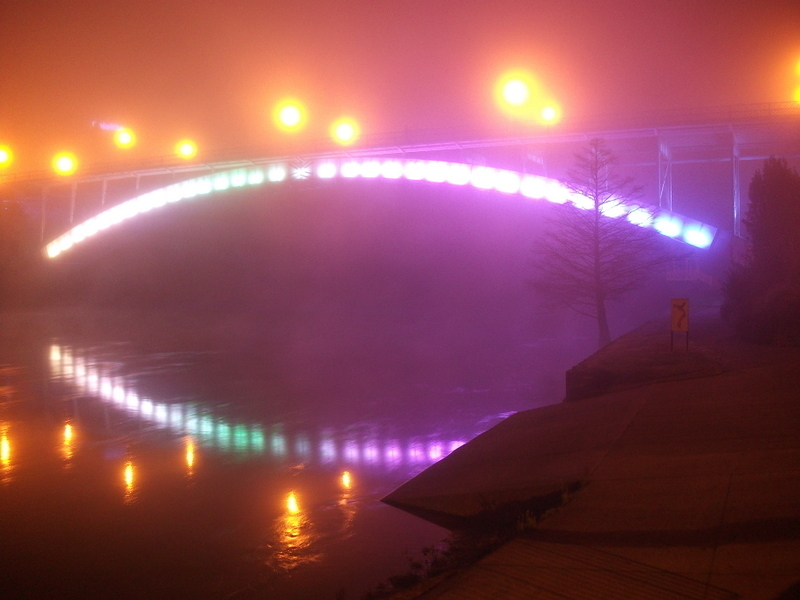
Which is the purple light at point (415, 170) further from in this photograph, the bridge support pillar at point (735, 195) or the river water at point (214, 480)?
the river water at point (214, 480)

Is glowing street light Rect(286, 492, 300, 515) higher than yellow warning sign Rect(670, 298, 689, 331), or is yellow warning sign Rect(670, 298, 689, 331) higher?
yellow warning sign Rect(670, 298, 689, 331)

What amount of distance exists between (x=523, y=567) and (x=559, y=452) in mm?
3590

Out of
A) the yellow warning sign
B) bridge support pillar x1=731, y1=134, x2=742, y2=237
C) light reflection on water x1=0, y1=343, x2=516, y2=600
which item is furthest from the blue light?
light reflection on water x1=0, y1=343, x2=516, y2=600

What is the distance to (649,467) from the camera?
6.43 metres

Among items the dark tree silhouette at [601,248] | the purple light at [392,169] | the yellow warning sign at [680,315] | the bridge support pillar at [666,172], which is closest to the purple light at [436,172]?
A: the purple light at [392,169]

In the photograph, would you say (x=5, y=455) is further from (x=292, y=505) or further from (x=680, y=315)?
(x=680, y=315)

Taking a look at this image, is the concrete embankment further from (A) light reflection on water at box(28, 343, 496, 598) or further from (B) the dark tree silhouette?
(B) the dark tree silhouette

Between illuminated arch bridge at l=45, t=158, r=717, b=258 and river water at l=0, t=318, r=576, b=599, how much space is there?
11.1 m

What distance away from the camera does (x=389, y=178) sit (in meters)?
34.7

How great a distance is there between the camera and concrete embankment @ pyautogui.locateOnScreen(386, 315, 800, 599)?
4.25 m

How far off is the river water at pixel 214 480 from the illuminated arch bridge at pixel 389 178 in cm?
1111

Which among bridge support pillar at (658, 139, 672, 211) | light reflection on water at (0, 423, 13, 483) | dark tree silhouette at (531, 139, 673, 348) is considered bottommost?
light reflection on water at (0, 423, 13, 483)

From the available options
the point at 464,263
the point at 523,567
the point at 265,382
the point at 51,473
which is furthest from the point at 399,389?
the point at 464,263

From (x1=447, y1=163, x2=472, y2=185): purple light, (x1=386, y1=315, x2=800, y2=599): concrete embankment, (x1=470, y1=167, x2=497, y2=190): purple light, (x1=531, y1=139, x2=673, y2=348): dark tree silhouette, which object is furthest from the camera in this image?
(x1=447, y1=163, x2=472, y2=185): purple light
